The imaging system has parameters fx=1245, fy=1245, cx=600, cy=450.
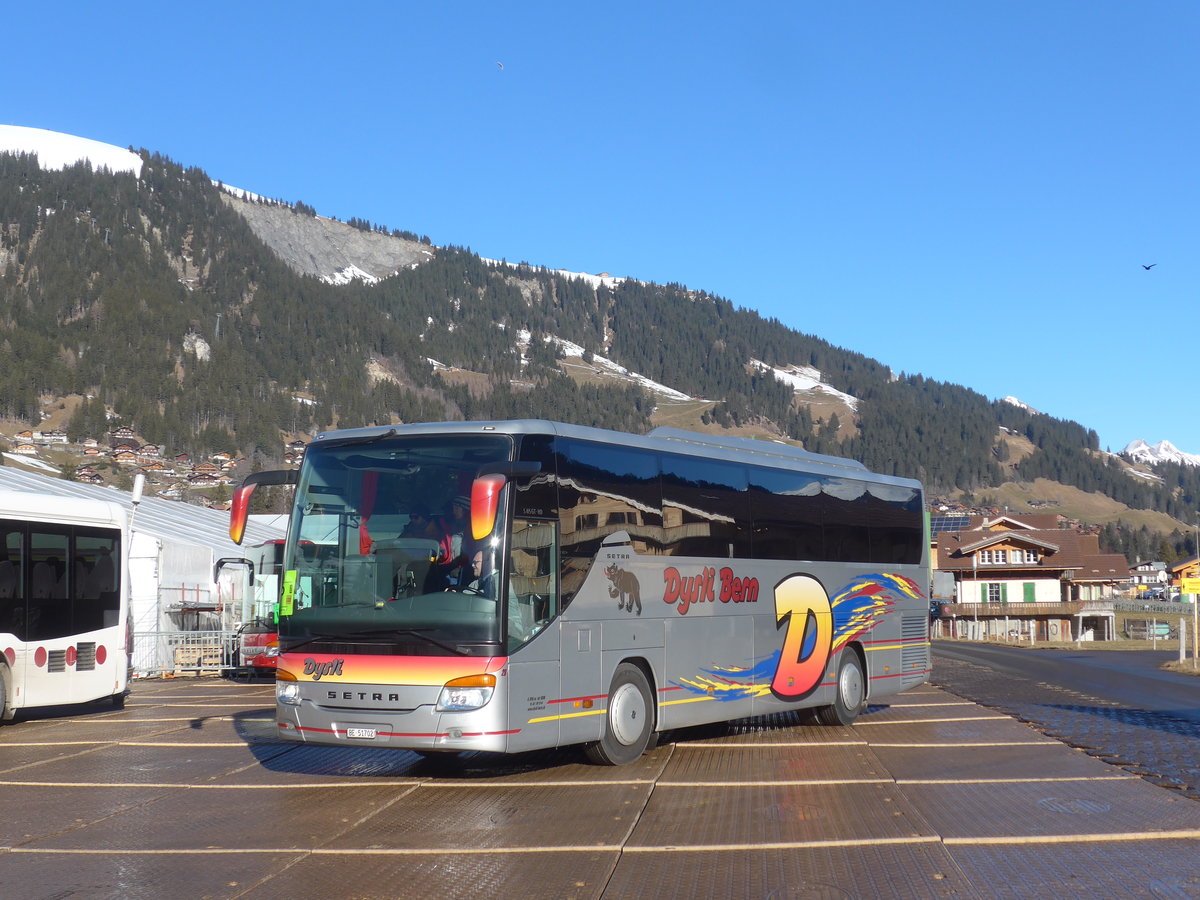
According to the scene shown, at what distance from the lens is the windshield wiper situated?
1029 centimetres

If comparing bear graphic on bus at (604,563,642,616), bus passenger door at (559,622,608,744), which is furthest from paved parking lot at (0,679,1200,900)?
bear graphic on bus at (604,563,642,616)

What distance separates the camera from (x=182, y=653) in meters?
30.4

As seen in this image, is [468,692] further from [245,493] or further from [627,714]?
[245,493]

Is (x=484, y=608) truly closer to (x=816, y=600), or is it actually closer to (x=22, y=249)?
(x=816, y=600)

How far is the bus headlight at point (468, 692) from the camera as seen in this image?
10.2 m

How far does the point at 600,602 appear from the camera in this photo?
38.1 ft

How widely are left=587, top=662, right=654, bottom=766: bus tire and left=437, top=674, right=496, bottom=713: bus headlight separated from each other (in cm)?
182

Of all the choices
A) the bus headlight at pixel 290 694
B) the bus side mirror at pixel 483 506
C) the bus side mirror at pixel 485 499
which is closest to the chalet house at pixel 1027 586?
the bus headlight at pixel 290 694

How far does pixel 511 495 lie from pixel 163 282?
7664 inches

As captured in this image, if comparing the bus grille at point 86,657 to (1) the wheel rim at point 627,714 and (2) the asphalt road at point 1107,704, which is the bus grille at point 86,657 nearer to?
(1) the wheel rim at point 627,714

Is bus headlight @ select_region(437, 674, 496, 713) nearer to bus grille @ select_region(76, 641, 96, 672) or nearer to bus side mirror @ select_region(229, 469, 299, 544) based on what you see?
bus side mirror @ select_region(229, 469, 299, 544)

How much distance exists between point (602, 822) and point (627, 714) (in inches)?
122

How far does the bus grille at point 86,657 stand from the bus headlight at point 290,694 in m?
7.74

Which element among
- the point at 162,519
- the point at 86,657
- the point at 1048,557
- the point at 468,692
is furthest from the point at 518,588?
the point at 1048,557
